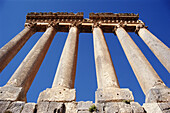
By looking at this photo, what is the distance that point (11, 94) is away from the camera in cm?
686

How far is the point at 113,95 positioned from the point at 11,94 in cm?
542

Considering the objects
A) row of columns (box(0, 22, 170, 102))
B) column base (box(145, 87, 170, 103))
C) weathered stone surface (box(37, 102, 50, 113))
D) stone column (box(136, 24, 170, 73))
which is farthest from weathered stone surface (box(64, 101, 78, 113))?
stone column (box(136, 24, 170, 73))

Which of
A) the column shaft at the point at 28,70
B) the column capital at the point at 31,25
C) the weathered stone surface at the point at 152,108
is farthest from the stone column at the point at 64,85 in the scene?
the column capital at the point at 31,25

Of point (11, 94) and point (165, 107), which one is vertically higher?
point (11, 94)

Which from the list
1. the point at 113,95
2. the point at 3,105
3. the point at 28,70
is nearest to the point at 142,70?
the point at 113,95

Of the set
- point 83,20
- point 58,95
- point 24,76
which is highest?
point 83,20

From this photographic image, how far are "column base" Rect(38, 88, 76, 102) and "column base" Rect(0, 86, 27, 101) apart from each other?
3.81 ft

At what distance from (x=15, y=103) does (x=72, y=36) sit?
9435mm

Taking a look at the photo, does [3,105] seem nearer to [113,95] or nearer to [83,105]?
[83,105]

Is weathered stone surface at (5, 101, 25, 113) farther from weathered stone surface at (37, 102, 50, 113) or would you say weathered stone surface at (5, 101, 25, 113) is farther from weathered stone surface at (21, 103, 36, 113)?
weathered stone surface at (37, 102, 50, 113)

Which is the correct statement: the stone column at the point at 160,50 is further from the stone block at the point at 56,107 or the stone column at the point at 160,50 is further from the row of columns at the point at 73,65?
the stone block at the point at 56,107

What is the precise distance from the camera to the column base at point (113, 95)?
648 centimetres

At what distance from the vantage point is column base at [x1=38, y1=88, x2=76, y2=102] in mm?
6500

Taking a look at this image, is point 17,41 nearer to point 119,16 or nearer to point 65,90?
point 65,90
